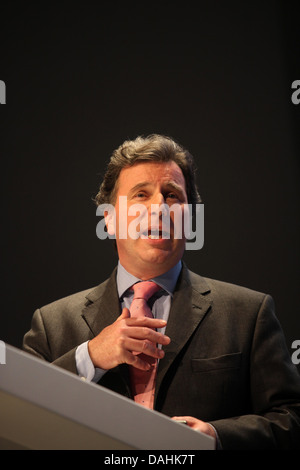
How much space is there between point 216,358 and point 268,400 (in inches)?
7.1

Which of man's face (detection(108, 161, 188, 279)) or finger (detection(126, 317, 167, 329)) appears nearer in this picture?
finger (detection(126, 317, 167, 329))

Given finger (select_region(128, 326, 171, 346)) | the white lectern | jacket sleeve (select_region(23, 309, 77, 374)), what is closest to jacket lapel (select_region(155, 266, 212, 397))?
finger (select_region(128, 326, 171, 346))

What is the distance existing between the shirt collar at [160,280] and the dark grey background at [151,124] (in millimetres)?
461

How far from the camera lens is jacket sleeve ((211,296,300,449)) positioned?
1301 mm

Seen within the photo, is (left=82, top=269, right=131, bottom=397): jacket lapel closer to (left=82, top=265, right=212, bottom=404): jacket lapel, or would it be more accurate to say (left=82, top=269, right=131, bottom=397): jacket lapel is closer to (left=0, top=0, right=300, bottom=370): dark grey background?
(left=82, top=265, right=212, bottom=404): jacket lapel

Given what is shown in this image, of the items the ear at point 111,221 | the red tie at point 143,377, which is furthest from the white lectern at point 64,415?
the ear at point 111,221

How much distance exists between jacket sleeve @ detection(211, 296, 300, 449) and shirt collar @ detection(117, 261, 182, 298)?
0.28 m

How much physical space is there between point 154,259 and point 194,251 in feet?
1.89

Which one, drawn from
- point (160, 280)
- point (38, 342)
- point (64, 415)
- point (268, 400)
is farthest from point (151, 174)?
point (64, 415)

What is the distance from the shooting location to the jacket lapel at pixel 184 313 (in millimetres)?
1473

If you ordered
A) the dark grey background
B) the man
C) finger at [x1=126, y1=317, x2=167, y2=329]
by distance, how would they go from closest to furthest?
finger at [x1=126, y1=317, x2=167, y2=329], the man, the dark grey background

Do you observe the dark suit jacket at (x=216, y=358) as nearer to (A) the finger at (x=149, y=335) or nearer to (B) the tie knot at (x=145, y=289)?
(B) the tie knot at (x=145, y=289)

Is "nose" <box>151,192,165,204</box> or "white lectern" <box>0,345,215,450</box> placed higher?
"nose" <box>151,192,165,204</box>

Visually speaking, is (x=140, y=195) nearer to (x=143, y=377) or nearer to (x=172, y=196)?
(x=172, y=196)
